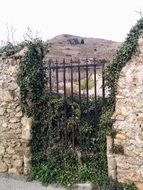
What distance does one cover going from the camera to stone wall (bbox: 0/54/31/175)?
757 centimetres

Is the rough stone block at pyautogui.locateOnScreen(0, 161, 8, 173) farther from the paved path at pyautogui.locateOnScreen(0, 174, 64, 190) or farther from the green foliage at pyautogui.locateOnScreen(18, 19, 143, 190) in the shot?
the green foliage at pyautogui.locateOnScreen(18, 19, 143, 190)

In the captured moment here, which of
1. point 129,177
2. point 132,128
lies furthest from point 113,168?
point 132,128

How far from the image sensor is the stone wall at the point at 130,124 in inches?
245

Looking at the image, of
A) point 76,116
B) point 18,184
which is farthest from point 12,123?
point 76,116

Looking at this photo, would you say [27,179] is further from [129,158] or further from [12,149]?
[129,158]

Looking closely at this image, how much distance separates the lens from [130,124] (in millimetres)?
6352

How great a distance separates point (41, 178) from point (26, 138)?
93 centimetres

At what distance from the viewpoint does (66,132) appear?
7363 millimetres

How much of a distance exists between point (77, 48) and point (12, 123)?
15.7 metres

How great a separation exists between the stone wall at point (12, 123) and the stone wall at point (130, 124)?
207cm

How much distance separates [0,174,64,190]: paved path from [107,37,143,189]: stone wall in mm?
1460

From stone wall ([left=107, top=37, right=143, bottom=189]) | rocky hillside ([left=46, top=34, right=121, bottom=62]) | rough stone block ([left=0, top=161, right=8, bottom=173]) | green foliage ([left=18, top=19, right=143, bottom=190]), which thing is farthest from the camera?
rocky hillside ([left=46, top=34, right=121, bottom=62])

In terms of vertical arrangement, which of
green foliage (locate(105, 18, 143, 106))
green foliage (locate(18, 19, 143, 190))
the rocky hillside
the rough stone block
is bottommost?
the rough stone block

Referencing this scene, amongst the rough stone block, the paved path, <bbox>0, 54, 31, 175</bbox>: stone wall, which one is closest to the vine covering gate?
<bbox>0, 54, 31, 175</bbox>: stone wall
